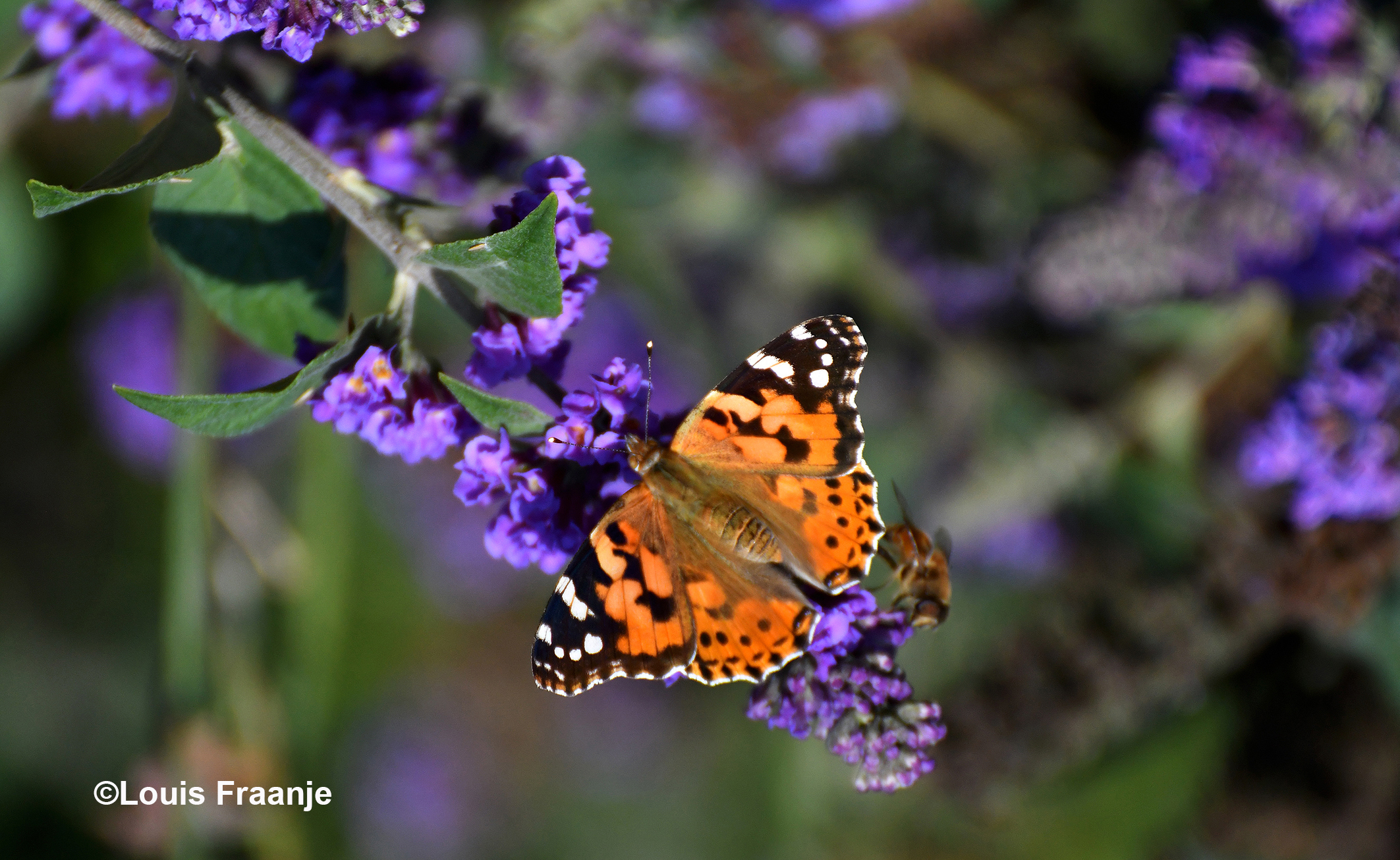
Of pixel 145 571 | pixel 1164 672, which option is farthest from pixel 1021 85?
pixel 145 571

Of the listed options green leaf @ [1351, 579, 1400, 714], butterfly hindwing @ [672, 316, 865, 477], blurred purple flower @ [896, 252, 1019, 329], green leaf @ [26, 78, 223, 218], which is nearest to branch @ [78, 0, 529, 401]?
green leaf @ [26, 78, 223, 218]

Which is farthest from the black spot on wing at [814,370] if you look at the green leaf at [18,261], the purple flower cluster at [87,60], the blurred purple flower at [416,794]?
the blurred purple flower at [416,794]

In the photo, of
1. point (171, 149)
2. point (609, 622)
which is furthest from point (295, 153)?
point (609, 622)

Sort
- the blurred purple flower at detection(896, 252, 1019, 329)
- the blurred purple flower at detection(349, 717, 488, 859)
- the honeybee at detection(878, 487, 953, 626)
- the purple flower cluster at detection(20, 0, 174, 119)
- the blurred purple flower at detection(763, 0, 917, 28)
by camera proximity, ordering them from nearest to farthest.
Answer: the honeybee at detection(878, 487, 953, 626)
the purple flower cluster at detection(20, 0, 174, 119)
the blurred purple flower at detection(763, 0, 917, 28)
the blurred purple flower at detection(896, 252, 1019, 329)
the blurred purple flower at detection(349, 717, 488, 859)

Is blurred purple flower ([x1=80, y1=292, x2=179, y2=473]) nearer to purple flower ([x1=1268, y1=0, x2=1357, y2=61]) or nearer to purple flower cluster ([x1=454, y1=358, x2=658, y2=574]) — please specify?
purple flower cluster ([x1=454, y1=358, x2=658, y2=574])

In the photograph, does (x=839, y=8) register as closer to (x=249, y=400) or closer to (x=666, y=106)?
(x=666, y=106)

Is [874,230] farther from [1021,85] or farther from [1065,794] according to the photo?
[1065,794]
